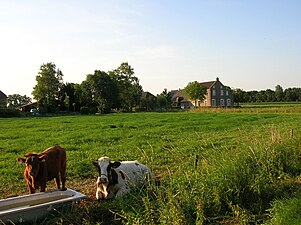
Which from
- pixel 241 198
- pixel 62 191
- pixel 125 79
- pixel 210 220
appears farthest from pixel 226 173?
pixel 125 79

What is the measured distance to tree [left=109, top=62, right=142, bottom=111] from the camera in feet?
261

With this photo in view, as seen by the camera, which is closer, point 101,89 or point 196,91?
point 101,89

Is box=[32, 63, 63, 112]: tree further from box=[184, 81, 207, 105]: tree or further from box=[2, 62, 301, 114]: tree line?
box=[184, 81, 207, 105]: tree

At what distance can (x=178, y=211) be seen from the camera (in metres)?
5.23

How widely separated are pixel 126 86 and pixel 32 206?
248ft

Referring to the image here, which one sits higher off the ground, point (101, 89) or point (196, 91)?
point (101, 89)

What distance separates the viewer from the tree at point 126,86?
79.5 meters

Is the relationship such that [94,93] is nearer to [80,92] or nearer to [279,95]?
[80,92]

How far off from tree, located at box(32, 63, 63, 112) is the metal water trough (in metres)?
65.9

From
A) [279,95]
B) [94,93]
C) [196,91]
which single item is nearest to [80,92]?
[94,93]

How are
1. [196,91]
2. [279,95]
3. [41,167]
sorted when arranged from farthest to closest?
[279,95] < [196,91] < [41,167]

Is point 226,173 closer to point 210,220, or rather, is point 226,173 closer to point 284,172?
point 210,220

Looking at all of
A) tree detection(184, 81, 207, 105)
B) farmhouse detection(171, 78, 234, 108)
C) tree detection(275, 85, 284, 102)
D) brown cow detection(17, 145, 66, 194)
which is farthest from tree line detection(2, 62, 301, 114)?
tree detection(275, 85, 284, 102)

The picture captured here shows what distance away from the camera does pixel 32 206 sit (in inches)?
227
